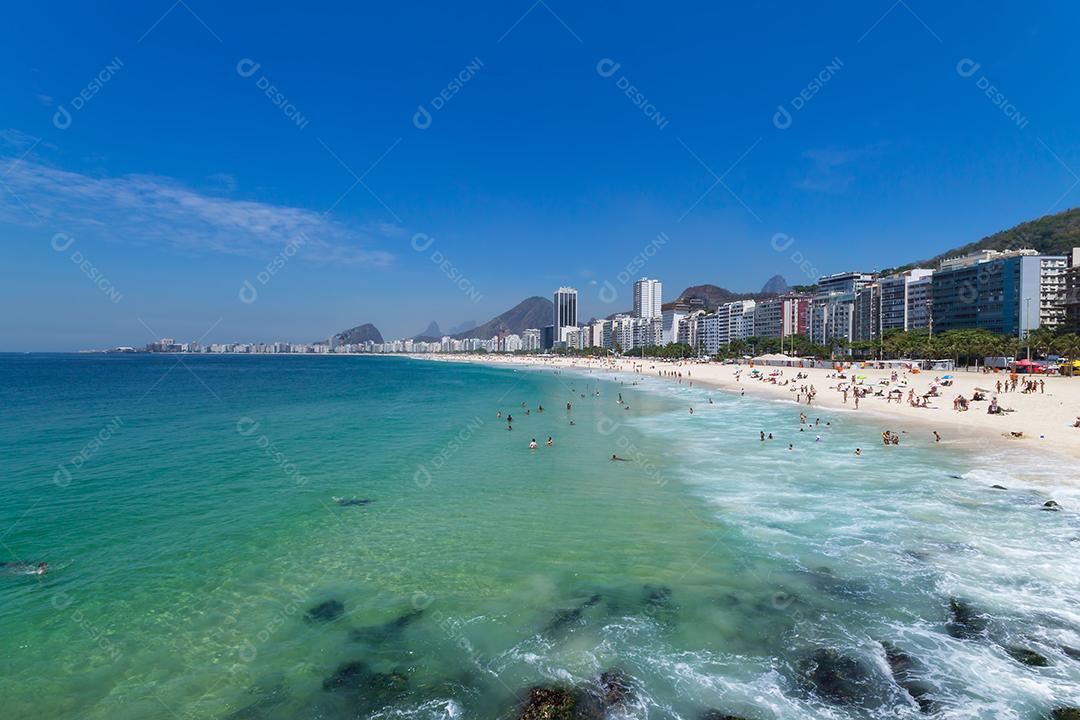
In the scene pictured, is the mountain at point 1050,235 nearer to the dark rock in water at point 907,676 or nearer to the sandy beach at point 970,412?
the sandy beach at point 970,412

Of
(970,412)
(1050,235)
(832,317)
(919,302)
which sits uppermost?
(1050,235)

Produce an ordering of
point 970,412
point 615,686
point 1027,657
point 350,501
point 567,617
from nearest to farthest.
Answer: point 615,686
point 1027,657
point 567,617
point 350,501
point 970,412

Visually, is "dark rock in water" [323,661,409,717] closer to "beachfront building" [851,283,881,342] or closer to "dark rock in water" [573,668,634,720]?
"dark rock in water" [573,668,634,720]

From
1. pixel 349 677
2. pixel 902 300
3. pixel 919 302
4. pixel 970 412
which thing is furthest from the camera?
pixel 902 300

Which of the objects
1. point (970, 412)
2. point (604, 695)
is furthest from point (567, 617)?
point (970, 412)

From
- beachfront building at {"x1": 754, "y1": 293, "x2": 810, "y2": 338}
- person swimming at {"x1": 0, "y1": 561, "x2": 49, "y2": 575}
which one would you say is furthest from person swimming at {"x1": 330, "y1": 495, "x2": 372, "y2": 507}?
beachfront building at {"x1": 754, "y1": 293, "x2": 810, "y2": 338}

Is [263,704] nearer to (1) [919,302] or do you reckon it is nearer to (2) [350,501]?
(2) [350,501]
